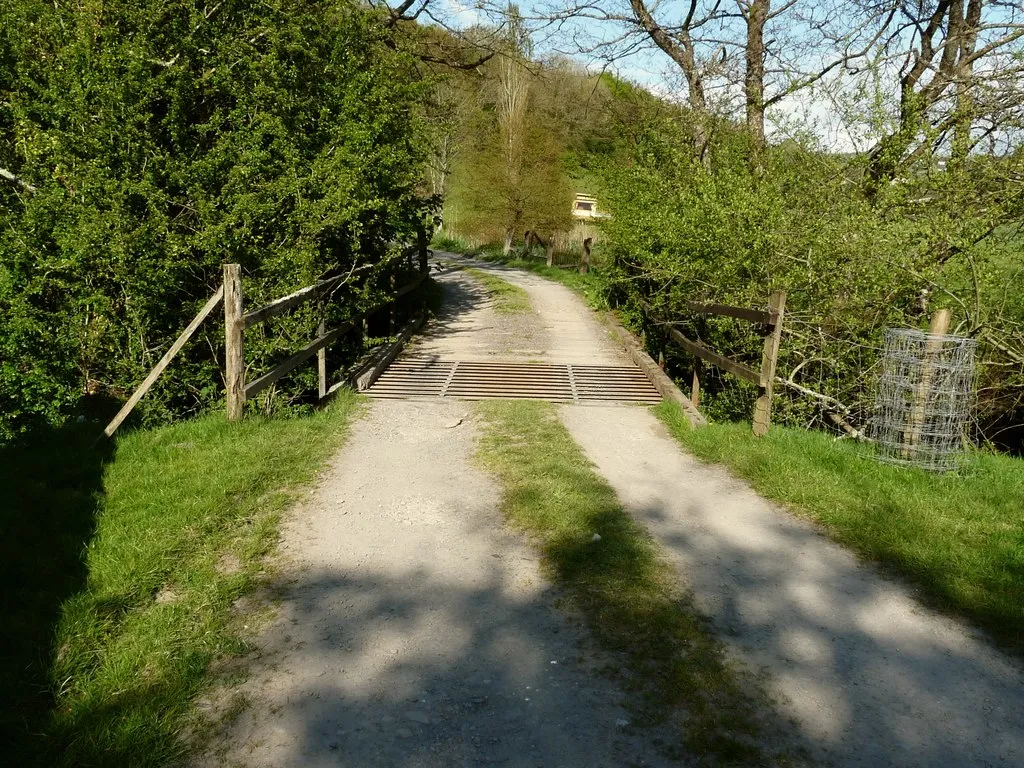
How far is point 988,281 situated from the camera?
790 centimetres

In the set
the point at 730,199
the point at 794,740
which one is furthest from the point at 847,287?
the point at 794,740

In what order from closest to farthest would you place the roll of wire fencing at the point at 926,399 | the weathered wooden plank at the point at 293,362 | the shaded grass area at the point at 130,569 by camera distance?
the shaded grass area at the point at 130,569
the roll of wire fencing at the point at 926,399
the weathered wooden plank at the point at 293,362

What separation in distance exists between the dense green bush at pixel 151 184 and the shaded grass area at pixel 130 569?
2.15 metres

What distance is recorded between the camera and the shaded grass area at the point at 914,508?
4.59m

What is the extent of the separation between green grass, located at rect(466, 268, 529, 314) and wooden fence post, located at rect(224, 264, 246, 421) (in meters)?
10.1

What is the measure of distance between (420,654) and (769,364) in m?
5.07

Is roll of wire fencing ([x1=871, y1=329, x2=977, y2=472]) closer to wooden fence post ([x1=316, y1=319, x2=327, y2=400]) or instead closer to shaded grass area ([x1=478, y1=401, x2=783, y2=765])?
shaded grass area ([x1=478, y1=401, x2=783, y2=765])

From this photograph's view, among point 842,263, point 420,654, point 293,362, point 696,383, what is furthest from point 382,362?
point 420,654

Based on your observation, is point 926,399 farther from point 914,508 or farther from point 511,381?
point 511,381

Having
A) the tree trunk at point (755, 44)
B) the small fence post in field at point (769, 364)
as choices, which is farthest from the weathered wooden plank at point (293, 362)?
the tree trunk at point (755, 44)

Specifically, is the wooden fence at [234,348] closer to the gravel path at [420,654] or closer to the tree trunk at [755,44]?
the gravel path at [420,654]

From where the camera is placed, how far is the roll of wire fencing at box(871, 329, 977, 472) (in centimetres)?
665

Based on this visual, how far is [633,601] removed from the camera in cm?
439

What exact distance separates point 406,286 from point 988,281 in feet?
31.8
